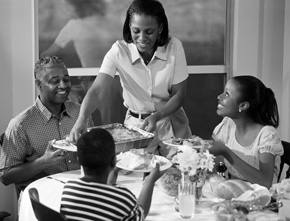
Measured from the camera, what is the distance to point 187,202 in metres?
1.91

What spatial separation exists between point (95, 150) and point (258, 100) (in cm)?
135

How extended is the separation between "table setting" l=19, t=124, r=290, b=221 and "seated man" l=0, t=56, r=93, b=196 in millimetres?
240

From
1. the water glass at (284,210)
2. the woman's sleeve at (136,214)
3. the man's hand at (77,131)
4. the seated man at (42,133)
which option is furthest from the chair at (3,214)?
the water glass at (284,210)

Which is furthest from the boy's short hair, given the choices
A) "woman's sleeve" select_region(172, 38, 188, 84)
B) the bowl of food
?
"woman's sleeve" select_region(172, 38, 188, 84)

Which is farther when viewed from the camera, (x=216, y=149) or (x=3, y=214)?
(x=3, y=214)

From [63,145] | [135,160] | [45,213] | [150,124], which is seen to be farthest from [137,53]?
[45,213]

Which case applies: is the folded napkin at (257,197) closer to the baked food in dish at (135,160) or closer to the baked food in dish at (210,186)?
the baked food in dish at (210,186)

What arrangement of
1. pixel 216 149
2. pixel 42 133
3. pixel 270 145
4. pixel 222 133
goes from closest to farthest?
pixel 216 149 < pixel 270 145 < pixel 42 133 < pixel 222 133

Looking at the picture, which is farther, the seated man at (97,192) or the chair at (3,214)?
the chair at (3,214)

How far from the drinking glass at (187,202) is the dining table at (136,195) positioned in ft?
0.08

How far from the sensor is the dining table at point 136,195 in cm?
194

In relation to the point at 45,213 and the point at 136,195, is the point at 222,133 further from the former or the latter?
the point at 45,213

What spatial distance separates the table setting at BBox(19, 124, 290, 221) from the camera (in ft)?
6.22

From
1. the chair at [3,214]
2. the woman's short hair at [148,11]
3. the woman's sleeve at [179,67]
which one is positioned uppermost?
the woman's short hair at [148,11]
